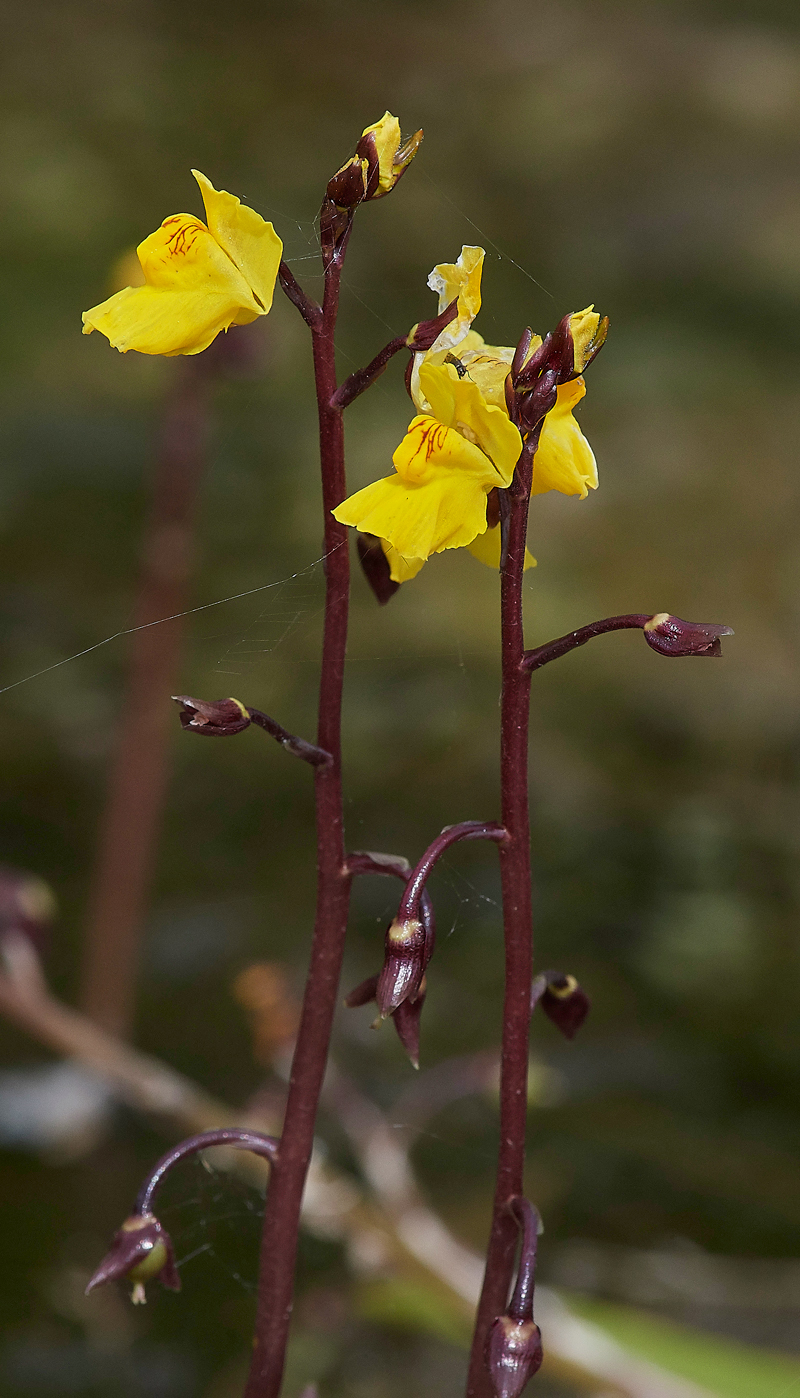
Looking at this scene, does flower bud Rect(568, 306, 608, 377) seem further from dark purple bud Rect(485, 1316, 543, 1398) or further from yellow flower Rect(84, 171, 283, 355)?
dark purple bud Rect(485, 1316, 543, 1398)

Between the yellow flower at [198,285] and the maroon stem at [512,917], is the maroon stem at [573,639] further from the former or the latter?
the yellow flower at [198,285]

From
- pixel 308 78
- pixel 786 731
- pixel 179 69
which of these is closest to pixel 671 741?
pixel 786 731

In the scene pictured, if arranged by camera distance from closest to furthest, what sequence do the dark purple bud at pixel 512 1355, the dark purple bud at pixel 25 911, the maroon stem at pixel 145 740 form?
the dark purple bud at pixel 512 1355 → the dark purple bud at pixel 25 911 → the maroon stem at pixel 145 740

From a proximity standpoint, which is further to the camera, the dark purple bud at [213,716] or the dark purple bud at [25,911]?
the dark purple bud at [25,911]

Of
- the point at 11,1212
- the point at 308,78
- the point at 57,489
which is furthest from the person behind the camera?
the point at 308,78

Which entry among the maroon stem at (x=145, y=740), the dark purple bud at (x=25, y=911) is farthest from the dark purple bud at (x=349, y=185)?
the maroon stem at (x=145, y=740)

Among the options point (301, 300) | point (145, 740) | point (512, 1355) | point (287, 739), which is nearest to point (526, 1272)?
point (512, 1355)

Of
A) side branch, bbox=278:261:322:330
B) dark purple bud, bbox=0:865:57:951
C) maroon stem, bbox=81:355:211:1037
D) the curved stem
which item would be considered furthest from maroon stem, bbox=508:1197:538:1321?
maroon stem, bbox=81:355:211:1037

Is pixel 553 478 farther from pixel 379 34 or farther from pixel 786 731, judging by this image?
pixel 379 34
